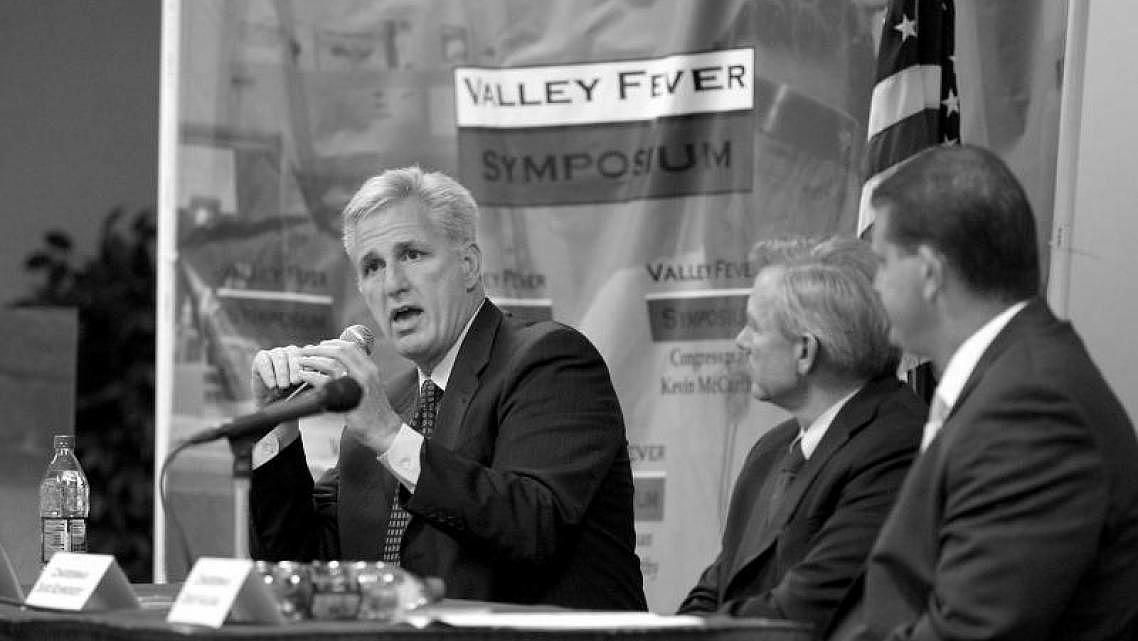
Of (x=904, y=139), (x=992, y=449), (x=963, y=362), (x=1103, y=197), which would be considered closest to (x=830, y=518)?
(x=963, y=362)

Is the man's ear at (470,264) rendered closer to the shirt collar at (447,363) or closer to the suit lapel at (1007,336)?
the shirt collar at (447,363)

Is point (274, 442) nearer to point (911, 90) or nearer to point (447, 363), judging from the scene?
point (447, 363)

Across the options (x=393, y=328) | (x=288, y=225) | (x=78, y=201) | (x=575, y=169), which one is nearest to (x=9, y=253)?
(x=78, y=201)

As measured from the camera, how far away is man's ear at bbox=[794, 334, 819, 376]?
10.4ft

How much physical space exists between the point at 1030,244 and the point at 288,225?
3.19 metres

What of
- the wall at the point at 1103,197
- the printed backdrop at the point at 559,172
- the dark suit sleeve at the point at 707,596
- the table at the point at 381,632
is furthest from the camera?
the printed backdrop at the point at 559,172

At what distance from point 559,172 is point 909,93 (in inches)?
47.2

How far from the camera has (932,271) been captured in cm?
A: 249

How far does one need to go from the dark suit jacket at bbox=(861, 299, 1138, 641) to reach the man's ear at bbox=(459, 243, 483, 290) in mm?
1343

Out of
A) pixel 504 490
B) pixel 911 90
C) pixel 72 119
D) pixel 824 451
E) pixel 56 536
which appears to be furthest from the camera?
pixel 72 119

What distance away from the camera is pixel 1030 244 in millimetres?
2480

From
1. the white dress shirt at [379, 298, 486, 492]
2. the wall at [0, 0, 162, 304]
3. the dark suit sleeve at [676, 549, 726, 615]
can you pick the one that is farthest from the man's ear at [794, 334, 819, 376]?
the wall at [0, 0, 162, 304]

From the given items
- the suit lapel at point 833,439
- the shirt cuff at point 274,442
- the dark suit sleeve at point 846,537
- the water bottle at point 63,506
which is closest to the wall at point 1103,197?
the suit lapel at point 833,439

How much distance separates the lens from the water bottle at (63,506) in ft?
11.8
